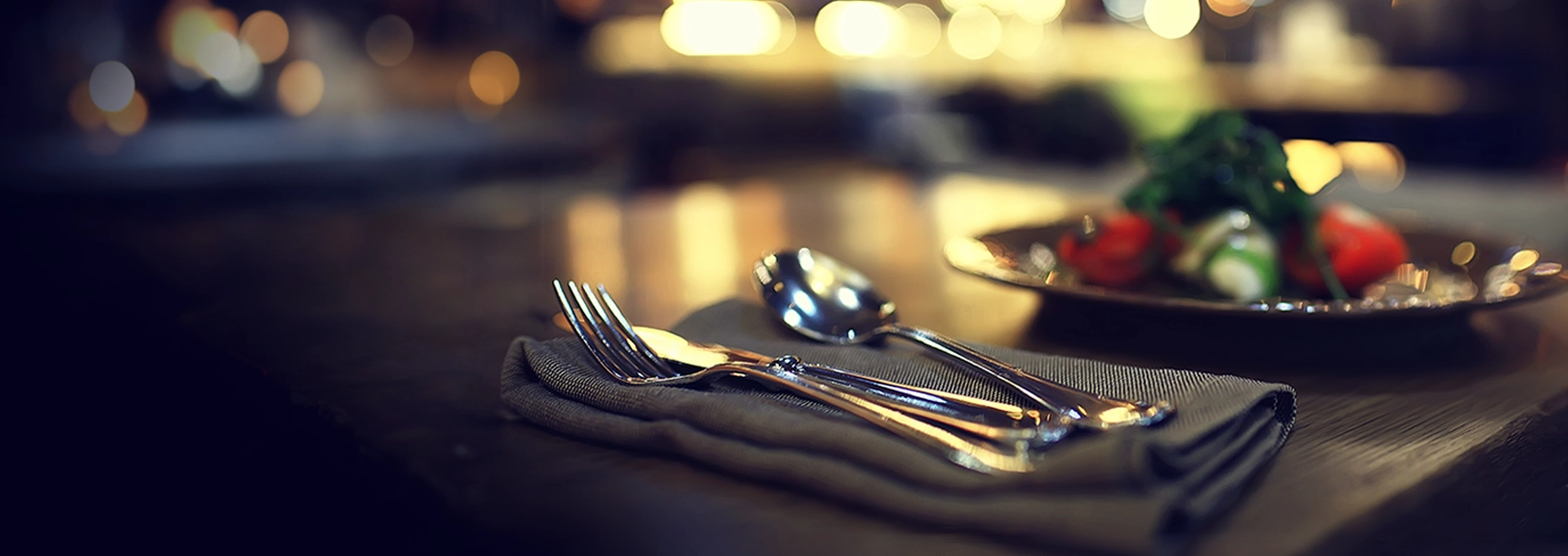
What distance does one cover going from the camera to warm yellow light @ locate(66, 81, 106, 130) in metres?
3.22

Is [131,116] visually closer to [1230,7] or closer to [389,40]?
[389,40]

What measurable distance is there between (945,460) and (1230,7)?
479cm

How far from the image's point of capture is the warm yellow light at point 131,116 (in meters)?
3.19

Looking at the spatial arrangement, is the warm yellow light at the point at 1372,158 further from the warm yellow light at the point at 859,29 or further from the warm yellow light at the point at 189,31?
the warm yellow light at the point at 189,31

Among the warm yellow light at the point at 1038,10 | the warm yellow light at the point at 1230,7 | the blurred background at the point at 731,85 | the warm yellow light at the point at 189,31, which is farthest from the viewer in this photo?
the warm yellow light at the point at 1038,10

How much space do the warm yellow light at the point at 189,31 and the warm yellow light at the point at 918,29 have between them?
Answer: 286cm

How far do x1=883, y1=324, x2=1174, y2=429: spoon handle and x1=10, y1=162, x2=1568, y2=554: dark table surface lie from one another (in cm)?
4

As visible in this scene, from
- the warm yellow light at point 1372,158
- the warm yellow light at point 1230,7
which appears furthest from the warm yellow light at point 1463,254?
the warm yellow light at point 1230,7

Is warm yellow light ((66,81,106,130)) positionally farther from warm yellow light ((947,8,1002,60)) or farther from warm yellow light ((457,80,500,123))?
warm yellow light ((947,8,1002,60))

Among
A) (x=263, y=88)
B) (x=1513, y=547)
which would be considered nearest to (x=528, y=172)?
(x=263, y=88)

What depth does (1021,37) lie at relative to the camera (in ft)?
16.4

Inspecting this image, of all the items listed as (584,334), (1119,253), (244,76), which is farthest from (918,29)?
(584,334)

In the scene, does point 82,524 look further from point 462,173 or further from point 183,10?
point 183,10

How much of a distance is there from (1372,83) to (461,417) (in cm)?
415
